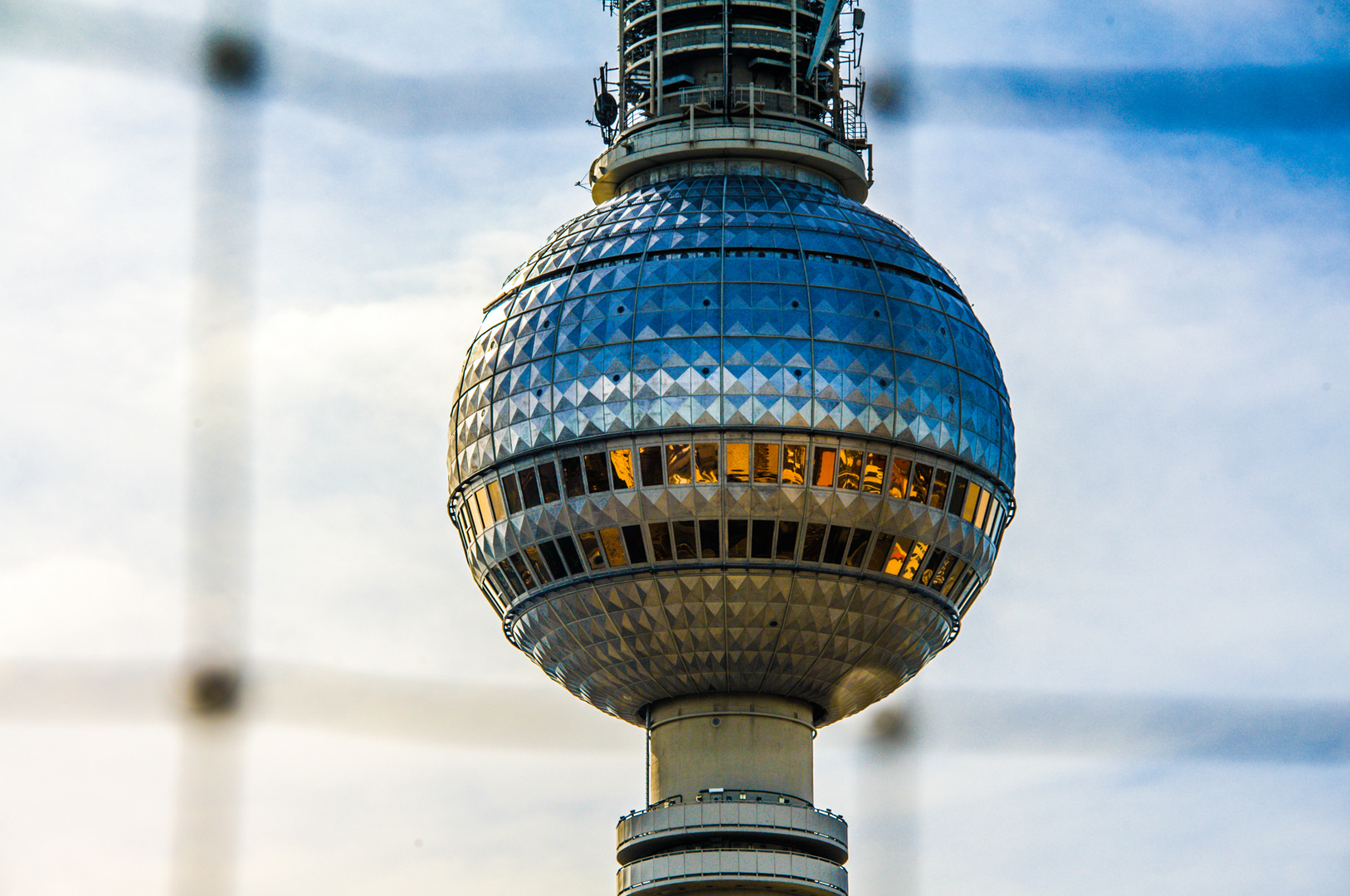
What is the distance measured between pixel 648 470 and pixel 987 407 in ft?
39.3

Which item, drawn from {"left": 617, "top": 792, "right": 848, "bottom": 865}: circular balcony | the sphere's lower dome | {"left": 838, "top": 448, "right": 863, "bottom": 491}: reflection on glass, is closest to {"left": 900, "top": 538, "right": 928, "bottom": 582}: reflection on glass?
the sphere's lower dome

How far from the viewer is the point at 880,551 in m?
65.5

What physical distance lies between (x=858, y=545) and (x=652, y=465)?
6932 mm

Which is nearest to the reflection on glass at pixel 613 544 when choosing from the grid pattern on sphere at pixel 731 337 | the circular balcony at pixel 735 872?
the grid pattern on sphere at pixel 731 337

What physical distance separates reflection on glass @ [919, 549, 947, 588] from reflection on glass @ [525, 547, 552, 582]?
12.1 m

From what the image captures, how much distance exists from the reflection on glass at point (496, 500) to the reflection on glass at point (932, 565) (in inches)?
539

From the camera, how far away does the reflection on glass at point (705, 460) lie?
64125mm

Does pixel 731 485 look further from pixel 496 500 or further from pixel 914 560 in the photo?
pixel 496 500

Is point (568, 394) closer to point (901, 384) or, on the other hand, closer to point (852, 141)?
point (901, 384)

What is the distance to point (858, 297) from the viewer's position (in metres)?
66.6

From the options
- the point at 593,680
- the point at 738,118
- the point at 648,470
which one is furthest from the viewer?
the point at 738,118

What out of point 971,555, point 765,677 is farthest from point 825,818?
point 971,555

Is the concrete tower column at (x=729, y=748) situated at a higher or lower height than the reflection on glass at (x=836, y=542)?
lower

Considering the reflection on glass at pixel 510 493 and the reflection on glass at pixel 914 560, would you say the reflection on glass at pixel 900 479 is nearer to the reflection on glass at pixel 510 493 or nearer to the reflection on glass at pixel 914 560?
the reflection on glass at pixel 914 560
